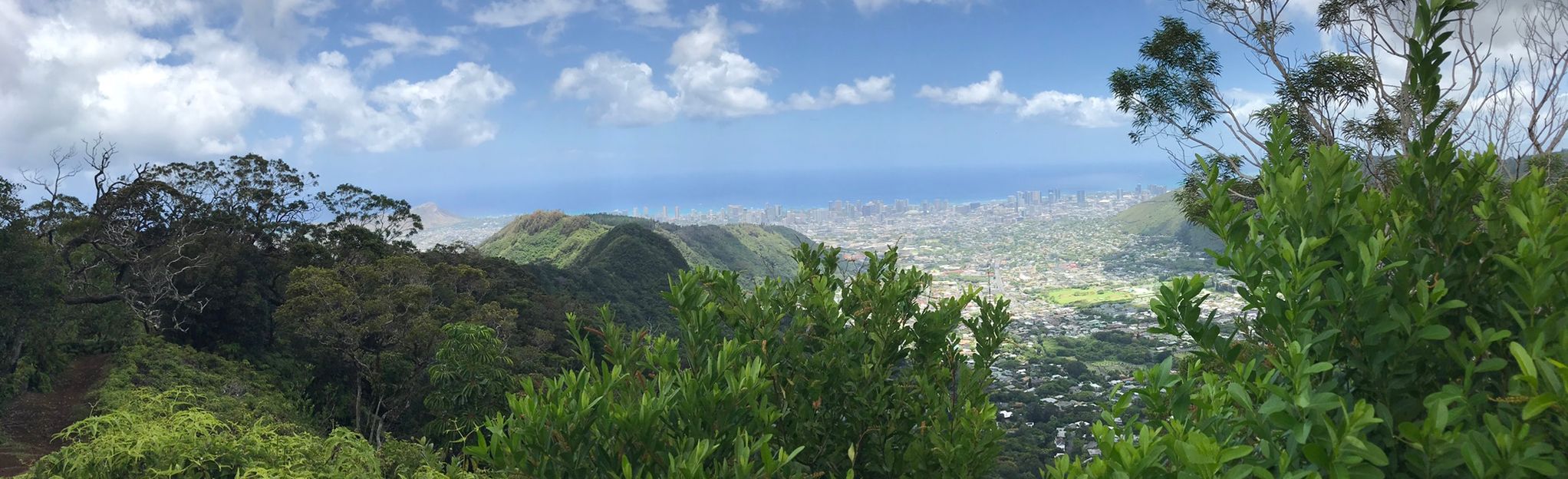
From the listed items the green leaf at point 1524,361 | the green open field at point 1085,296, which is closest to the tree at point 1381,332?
the green leaf at point 1524,361

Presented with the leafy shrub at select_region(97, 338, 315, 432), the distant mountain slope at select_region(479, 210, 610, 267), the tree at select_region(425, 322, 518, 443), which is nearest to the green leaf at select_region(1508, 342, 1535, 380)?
the tree at select_region(425, 322, 518, 443)

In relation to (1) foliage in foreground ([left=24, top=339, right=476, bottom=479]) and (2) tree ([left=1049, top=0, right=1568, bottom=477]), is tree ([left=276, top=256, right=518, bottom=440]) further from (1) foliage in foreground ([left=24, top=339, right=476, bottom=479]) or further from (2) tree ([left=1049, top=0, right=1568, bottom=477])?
(2) tree ([left=1049, top=0, right=1568, bottom=477])

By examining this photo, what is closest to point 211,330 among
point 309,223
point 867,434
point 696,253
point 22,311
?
point 309,223

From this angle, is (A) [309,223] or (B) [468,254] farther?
(B) [468,254]

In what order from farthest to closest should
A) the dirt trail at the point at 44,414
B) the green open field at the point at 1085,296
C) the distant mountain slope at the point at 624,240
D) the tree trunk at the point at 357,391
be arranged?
the distant mountain slope at the point at 624,240 < the green open field at the point at 1085,296 < the tree trunk at the point at 357,391 < the dirt trail at the point at 44,414

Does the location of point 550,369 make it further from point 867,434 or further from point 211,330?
point 867,434

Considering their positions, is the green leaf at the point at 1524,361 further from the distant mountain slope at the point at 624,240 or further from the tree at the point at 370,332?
the distant mountain slope at the point at 624,240
